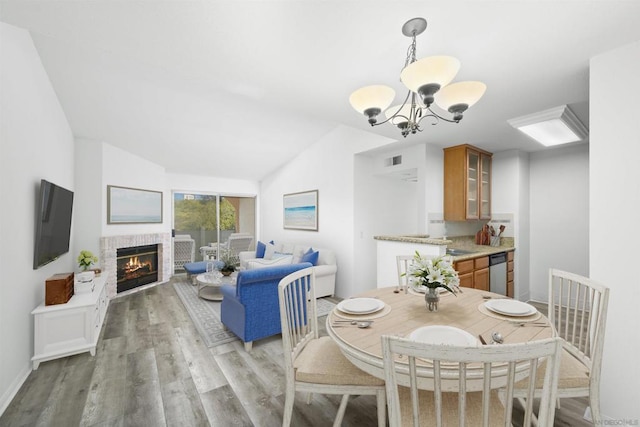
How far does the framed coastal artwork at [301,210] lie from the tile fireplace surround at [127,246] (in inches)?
97.9

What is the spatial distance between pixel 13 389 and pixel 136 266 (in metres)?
3.16

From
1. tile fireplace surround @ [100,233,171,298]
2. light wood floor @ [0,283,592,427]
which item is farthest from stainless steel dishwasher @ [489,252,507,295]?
tile fireplace surround @ [100,233,171,298]

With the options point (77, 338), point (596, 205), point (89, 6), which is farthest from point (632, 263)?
point (77, 338)

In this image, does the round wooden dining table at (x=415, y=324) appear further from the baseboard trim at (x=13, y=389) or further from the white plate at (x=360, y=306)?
the baseboard trim at (x=13, y=389)

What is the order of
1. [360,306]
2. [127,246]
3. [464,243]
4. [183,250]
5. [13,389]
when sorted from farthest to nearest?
[183,250]
[127,246]
[464,243]
[13,389]
[360,306]

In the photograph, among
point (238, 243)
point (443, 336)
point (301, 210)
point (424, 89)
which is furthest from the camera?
point (238, 243)

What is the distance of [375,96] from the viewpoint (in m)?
1.71

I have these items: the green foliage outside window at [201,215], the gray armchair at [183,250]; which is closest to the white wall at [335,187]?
the green foliage outside window at [201,215]

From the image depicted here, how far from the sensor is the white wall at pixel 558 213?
12.8 ft

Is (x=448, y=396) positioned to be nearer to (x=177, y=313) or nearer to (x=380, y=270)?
(x=380, y=270)

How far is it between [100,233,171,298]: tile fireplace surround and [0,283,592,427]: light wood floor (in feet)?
4.99

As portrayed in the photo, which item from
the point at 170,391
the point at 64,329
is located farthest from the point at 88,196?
the point at 170,391

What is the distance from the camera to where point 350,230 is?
175 inches

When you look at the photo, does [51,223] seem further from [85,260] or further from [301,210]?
[301,210]
